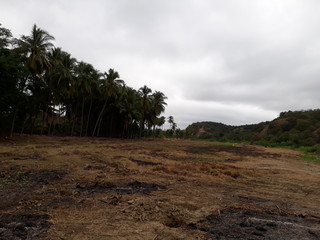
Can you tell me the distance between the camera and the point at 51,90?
31.7 meters

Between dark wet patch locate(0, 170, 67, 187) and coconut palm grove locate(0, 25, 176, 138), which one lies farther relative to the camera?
coconut palm grove locate(0, 25, 176, 138)

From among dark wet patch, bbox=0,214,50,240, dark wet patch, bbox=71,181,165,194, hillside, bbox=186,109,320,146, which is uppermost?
hillside, bbox=186,109,320,146

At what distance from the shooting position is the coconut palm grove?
2267 cm

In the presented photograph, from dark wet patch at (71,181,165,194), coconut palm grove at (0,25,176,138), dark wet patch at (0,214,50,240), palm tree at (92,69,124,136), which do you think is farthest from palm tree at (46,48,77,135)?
dark wet patch at (0,214,50,240)

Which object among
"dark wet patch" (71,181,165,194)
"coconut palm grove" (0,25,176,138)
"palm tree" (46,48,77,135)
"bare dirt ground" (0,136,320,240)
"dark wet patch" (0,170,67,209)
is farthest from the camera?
"palm tree" (46,48,77,135)

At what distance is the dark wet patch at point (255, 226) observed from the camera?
408 centimetres

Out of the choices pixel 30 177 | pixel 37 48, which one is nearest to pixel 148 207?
pixel 30 177

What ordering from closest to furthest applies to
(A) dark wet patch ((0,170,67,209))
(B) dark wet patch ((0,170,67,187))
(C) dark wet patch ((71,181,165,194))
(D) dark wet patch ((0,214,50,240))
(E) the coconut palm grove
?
(D) dark wet patch ((0,214,50,240)) < (A) dark wet patch ((0,170,67,209)) < (C) dark wet patch ((71,181,165,194)) < (B) dark wet patch ((0,170,67,187)) < (E) the coconut palm grove

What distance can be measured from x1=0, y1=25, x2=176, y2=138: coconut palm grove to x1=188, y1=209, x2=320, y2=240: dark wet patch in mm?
20414

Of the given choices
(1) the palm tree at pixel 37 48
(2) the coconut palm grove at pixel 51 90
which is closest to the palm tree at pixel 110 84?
(2) the coconut palm grove at pixel 51 90

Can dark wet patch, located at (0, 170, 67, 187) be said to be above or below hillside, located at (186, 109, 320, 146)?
below

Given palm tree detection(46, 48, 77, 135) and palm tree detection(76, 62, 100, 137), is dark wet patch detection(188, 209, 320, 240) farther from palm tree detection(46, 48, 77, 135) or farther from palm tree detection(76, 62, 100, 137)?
palm tree detection(76, 62, 100, 137)

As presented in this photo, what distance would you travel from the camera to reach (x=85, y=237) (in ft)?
12.3

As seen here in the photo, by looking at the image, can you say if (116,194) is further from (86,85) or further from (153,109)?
(153,109)
